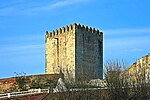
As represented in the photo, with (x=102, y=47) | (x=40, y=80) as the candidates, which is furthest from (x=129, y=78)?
(x=102, y=47)

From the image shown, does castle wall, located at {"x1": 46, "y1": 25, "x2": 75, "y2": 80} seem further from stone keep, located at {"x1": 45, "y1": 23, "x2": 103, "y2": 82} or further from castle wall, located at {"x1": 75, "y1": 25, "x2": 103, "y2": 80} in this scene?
castle wall, located at {"x1": 75, "y1": 25, "x2": 103, "y2": 80}

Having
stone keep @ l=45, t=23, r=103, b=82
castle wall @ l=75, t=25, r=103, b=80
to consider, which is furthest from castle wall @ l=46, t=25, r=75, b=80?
castle wall @ l=75, t=25, r=103, b=80

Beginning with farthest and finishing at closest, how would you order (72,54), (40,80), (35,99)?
(72,54)
(40,80)
(35,99)

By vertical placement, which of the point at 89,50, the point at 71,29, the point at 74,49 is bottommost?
the point at 74,49

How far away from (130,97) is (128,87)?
0.86m

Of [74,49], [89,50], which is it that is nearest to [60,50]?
[74,49]

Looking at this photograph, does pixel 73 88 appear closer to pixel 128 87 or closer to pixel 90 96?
pixel 90 96

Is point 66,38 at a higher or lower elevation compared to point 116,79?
higher

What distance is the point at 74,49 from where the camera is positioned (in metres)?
65.3

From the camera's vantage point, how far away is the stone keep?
214 ft

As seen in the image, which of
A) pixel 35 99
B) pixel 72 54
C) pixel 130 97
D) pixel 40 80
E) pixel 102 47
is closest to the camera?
pixel 130 97

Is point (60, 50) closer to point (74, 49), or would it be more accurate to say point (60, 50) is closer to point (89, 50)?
point (74, 49)

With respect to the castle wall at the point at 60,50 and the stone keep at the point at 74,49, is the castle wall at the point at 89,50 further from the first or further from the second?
the castle wall at the point at 60,50

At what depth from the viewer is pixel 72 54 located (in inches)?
2574
